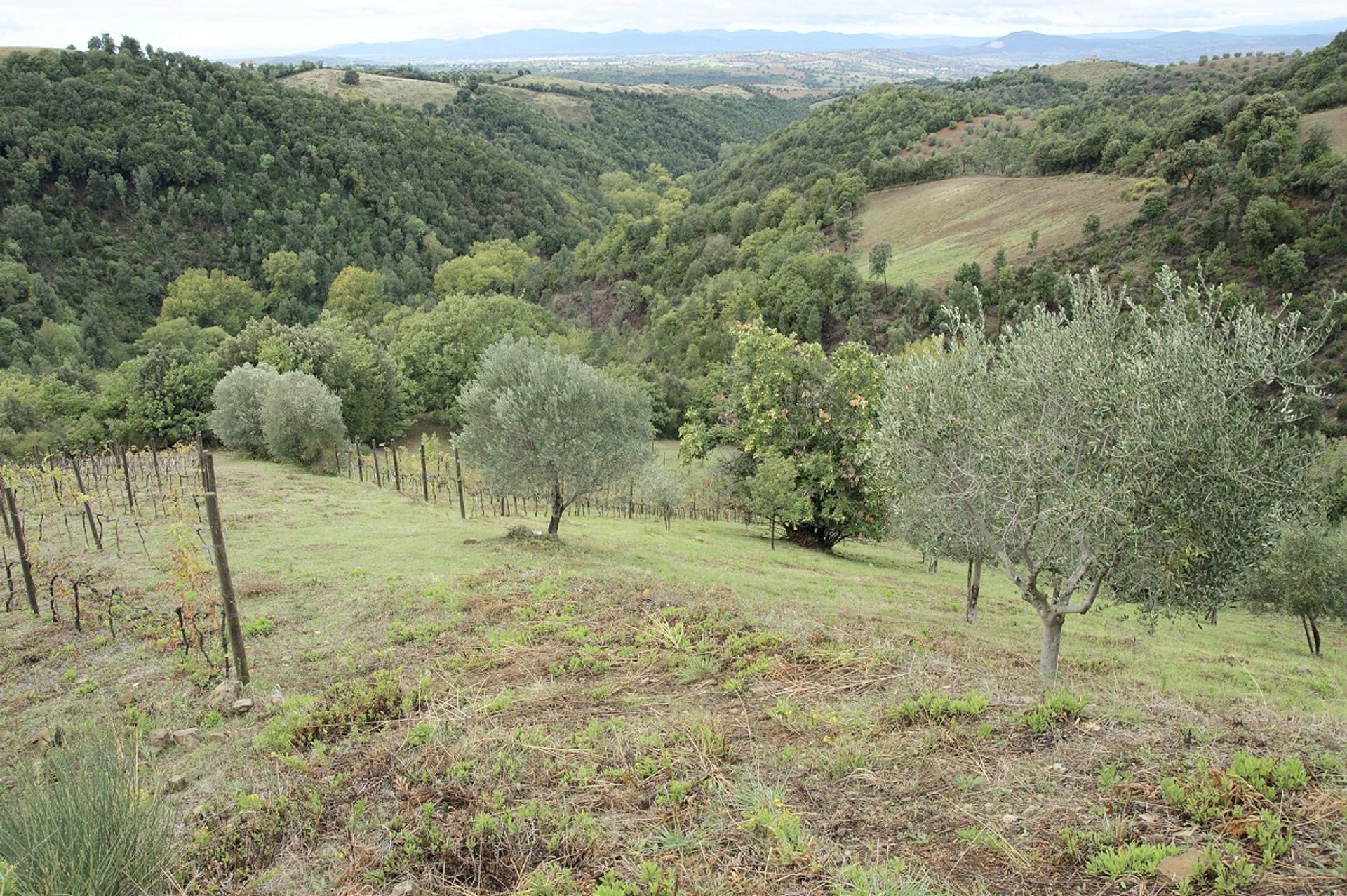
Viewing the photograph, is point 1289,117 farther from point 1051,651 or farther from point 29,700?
point 29,700

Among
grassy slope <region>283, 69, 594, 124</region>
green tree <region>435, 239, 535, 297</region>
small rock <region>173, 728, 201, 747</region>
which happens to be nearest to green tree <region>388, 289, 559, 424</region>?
green tree <region>435, 239, 535, 297</region>

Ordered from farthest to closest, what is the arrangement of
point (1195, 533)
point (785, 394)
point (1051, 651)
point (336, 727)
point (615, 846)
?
point (785, 394)
point (1051, 651)
point (1195, 533)
point (336, 727)
point (615, 846)

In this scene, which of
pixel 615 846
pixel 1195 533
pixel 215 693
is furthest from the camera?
pixel 1195 533

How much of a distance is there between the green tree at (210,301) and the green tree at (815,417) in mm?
87983

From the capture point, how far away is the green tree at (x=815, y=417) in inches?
1177

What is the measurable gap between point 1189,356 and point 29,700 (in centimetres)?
1883

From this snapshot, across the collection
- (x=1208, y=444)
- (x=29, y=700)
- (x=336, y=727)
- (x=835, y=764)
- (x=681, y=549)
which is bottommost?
(x=681, y=549)

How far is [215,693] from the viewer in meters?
Answer: 11.0

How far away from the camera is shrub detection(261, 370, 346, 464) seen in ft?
128

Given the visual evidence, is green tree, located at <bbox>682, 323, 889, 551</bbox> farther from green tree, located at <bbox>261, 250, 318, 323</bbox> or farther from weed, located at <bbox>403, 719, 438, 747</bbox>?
green tree, located at <bbox>261, 250, 318, 323</bbox>

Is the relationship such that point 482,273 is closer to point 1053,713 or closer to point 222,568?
point 222,568

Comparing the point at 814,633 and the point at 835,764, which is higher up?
the point at 835,764

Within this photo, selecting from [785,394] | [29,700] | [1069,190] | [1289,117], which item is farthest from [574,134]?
[29,700]

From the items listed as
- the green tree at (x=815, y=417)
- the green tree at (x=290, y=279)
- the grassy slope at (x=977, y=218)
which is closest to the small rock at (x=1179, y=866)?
the green tree at (x=815, y=417)
